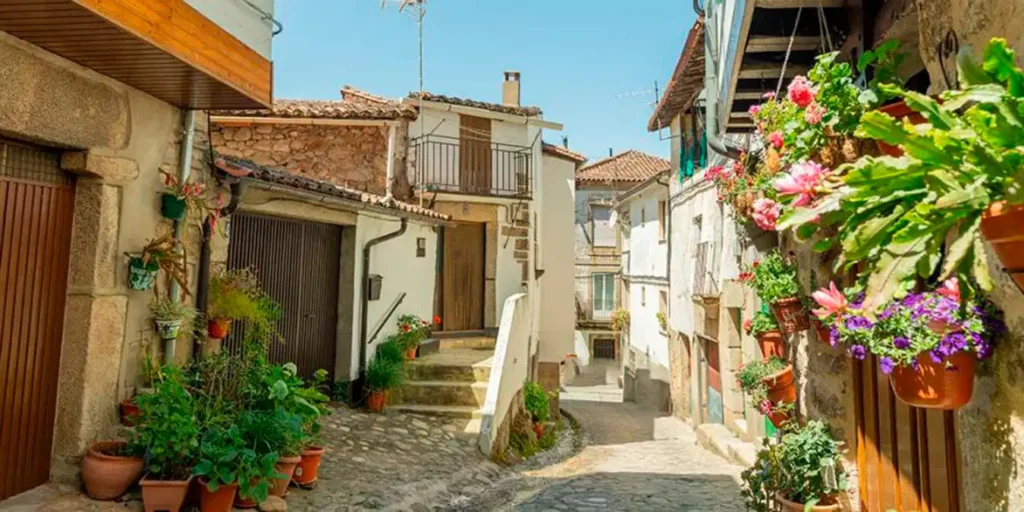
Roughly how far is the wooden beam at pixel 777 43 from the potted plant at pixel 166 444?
16.3ft

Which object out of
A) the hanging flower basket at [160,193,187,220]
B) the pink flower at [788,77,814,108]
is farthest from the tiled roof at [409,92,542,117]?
the pink flower at [788,77,814,108]

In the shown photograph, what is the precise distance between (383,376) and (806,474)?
5.39 m

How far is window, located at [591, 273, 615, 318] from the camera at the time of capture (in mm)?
29078

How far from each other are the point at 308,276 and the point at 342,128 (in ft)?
14.6

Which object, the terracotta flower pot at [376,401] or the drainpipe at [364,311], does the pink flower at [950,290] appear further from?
the drainpipe at [364,311]

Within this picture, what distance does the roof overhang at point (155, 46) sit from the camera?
318 cm

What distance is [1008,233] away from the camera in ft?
5.38

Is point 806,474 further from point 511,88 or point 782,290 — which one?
point 511,88

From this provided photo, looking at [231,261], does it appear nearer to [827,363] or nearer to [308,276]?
[308,276]

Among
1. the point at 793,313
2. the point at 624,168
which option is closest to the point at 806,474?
the point at 793,313

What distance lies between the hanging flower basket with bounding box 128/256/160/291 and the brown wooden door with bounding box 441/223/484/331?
28.0 ft

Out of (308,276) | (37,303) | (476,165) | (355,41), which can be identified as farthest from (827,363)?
(476,165)

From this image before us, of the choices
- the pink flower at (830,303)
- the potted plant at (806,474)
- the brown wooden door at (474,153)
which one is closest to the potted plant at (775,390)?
the potted plant at (806,474)

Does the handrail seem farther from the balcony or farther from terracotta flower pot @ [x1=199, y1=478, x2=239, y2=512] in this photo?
terracotta flower pot @ [x1=199, y1=478, x2=239, y2=512]
